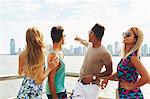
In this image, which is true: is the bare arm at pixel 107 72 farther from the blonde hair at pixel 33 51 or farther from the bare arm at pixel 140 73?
the blonde hair at pixel 33 51

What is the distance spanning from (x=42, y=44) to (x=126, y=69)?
0.77 m

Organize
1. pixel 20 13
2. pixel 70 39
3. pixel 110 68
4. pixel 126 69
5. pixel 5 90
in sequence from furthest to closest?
pixel 20 13, pixel 5 90, pixel 70 39, pixel 110 68, pixel 126 69

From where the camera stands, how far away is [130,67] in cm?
255

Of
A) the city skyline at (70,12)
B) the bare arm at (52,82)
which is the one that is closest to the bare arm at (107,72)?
the bare arm at (52,82)

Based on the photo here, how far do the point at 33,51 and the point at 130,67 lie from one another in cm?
86

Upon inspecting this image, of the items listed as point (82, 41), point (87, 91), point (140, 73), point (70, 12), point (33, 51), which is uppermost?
point (70, 12)

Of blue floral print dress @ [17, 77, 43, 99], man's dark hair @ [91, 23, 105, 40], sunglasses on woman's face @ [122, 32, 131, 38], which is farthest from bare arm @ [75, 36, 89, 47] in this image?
blue floral print dress @ [17, 77, 43, 99]

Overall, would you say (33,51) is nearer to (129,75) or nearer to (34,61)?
(34,61)

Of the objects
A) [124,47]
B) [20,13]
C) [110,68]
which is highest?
[20,13]

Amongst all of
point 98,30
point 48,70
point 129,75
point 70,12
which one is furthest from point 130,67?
point 70,12

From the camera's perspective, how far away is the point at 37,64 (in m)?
2.62

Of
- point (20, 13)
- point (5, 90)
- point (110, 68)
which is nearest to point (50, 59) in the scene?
point (110, 68)

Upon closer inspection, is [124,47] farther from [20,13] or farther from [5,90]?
[20,13]

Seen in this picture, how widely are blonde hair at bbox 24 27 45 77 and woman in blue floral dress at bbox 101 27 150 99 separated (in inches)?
27.9
